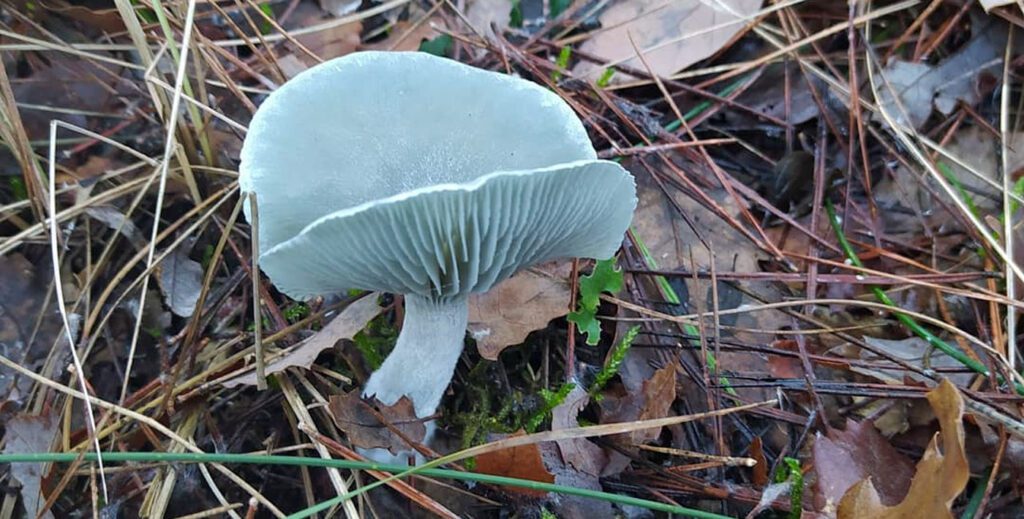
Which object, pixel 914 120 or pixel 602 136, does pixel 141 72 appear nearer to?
pixel 602 136

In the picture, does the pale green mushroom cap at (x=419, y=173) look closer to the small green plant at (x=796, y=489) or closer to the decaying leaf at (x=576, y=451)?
the decaying leaf at (x=576, y=451)

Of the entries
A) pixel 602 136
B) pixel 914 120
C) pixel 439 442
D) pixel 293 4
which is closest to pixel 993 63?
pixel 914 120

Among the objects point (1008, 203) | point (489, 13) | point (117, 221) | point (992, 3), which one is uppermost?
point (992, 3)

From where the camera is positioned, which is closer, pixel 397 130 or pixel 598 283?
pixel 397 130

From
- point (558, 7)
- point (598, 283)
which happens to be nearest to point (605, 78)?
point (558, 7)

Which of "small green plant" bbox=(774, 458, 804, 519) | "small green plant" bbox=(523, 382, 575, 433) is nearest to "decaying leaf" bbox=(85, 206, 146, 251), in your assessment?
"small green plant" bbox=(523, 382, 575, 433)

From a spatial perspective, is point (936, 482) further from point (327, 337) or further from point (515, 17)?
point (515, 17)

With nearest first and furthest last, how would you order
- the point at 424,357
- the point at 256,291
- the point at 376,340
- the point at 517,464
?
the point at 517,464 → the point at 256,291 → the point at 424,357 → the point at 376,340

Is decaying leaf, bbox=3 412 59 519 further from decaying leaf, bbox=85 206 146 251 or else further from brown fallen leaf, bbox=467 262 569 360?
brown fallen leaf, bbox=467 262 569 360
